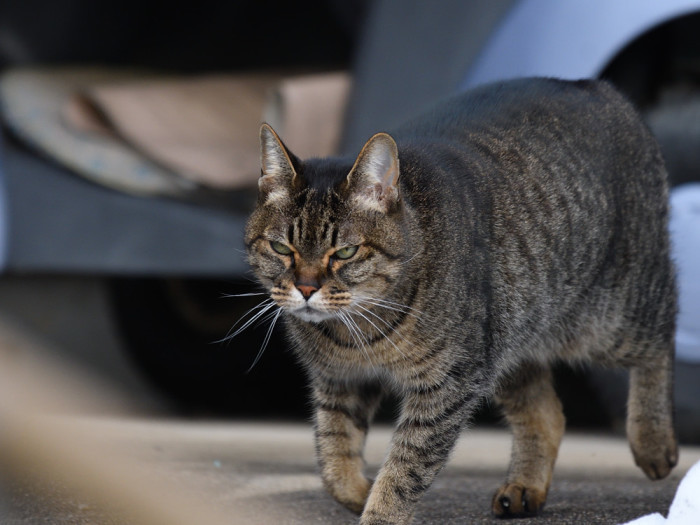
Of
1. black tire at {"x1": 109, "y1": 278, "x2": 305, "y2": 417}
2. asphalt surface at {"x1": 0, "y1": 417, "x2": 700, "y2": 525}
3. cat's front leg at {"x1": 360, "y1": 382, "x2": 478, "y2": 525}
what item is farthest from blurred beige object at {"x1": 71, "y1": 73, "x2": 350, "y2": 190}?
cat's front leg at {"x1": 360, "y1": 382, "x2": 478, "y2": 525}

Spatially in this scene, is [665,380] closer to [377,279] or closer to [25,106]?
[377,279]

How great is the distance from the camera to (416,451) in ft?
7.86

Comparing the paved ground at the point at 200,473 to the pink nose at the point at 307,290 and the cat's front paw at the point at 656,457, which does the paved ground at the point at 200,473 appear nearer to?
the cat's front paw at the point at 656,457

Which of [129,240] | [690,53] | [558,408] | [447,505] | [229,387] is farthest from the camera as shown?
[229,387]

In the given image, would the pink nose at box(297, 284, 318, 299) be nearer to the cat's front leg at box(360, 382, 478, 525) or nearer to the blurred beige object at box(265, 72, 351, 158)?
the cat's front leg at box(360, 382, 478, 525)

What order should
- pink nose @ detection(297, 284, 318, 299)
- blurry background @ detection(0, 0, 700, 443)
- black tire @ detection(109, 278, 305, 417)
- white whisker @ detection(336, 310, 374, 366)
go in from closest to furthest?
pink nose @ detection(297, 284, 318, 299) → white whisker @ detection(336, 310, 374, 366) → blurry background @ detection(0, 0, 700, 443) → black tire @ detection(109, 278, 305, 417)

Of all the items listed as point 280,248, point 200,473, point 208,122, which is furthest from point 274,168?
point 208,122

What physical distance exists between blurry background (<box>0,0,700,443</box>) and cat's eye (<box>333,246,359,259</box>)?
4.17 ft

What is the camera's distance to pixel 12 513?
226 cm

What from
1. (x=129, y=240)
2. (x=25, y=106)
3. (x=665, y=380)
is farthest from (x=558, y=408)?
(x=25, y=106)

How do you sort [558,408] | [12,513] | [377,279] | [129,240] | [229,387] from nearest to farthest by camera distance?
[12,513]
[377,279]
[558,408]
[129,240]
[229,387]

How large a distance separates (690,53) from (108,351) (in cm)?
353

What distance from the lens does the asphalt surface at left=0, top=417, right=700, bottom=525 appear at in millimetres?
2332

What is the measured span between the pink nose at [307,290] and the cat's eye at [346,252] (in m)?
0.11
